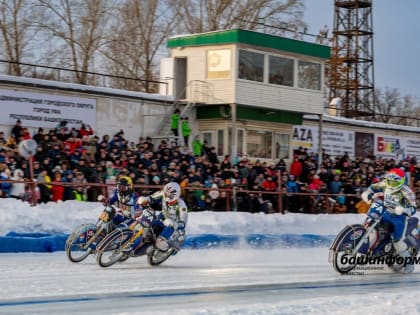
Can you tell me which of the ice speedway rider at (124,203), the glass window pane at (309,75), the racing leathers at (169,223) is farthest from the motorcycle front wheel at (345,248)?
the glass window pane at (309,75)

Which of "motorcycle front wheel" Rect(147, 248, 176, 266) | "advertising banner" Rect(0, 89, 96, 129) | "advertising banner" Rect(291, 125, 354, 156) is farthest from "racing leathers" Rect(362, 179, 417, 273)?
"advertising banner" Rect(291, 125, 354, 156)

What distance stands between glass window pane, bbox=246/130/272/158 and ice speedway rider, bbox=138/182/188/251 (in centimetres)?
1927

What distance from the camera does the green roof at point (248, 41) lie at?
3409 cm

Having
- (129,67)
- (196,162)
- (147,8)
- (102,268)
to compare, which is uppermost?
(147,8)

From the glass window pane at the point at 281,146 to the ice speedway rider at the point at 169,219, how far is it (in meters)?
20.3

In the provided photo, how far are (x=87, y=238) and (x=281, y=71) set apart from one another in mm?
20676

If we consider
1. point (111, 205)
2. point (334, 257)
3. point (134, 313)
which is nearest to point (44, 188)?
point (111, 205)

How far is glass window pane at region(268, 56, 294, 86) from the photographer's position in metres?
35.5

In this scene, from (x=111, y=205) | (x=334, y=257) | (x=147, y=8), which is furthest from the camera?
(x=147, y=8)

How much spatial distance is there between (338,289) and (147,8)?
36771 millimetres

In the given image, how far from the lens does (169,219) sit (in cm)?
1636

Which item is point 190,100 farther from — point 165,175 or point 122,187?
point 122,187

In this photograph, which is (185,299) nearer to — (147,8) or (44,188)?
(44,188)

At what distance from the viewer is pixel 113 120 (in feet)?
104
